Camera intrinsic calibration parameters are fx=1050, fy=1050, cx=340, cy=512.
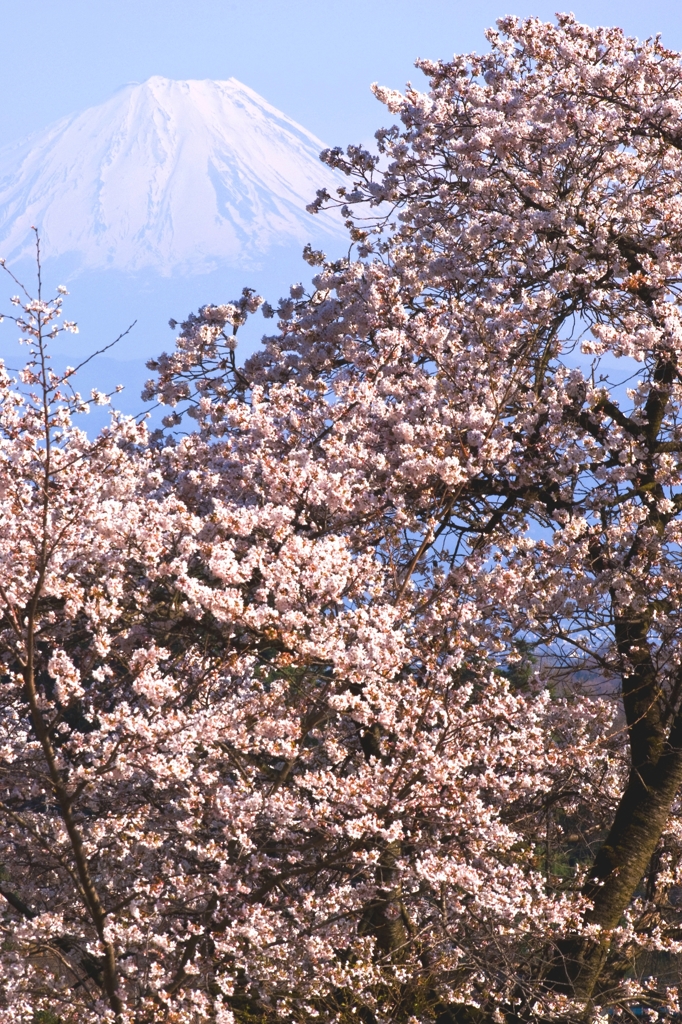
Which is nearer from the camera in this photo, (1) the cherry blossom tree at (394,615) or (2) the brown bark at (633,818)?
(1) the cherry blossom tree at (394,615)

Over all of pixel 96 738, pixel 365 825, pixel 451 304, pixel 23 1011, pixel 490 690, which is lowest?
pixel 23 1011

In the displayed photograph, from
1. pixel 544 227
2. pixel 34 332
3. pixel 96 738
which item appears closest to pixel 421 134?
pixel 544 227

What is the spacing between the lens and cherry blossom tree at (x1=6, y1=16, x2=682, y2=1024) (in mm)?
6691

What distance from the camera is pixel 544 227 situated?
9.70 metres

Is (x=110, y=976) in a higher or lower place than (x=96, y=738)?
lower

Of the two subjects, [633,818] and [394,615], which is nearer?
[394,615]

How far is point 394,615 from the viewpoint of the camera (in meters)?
6.87

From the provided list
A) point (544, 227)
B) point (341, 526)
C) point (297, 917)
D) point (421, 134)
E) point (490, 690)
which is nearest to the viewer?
point (297, 917)

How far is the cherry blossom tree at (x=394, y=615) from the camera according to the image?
6691 millimetres

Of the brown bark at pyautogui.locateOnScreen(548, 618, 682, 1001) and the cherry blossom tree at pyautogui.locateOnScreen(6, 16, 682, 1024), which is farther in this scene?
the brown bark at pyautogui.locateOnScreen(548, 618, 682, 1001)

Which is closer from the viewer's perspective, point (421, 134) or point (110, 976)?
point (110, 976)

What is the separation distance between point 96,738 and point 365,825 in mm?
1731

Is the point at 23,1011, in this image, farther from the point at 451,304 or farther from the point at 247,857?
the point at 451,304

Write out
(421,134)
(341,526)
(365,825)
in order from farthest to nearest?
(421,134), (341,526), (365,825)
